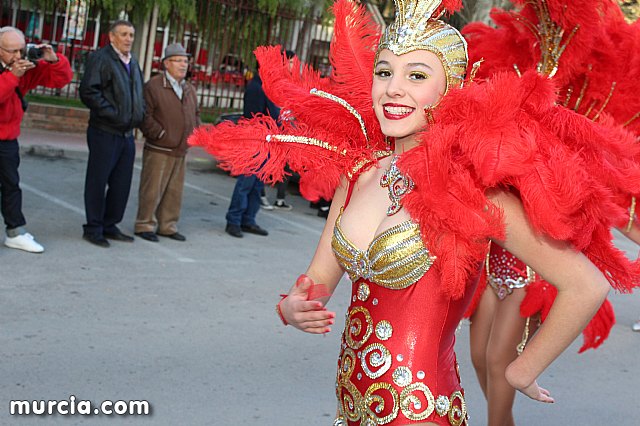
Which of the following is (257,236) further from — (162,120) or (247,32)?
(247,32)

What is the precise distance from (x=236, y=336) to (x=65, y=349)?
1142 millimetres

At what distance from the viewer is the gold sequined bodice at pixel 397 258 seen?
2.51m

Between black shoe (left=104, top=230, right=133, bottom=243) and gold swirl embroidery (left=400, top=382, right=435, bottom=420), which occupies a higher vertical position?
gold swirl embroidery (left=400, top=382, right=435, bottom=420)

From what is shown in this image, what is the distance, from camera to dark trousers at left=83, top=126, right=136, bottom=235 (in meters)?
7.68

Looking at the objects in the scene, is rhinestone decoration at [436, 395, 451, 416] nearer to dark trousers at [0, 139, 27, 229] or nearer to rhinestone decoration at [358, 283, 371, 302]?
rhinestone decoration at [358, 283, 371, 302]

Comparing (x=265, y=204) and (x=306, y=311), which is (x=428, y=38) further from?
(x=265, y=204)

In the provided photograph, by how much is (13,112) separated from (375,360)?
17.0 ft

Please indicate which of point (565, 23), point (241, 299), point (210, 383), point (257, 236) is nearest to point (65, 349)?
point (210, 383)

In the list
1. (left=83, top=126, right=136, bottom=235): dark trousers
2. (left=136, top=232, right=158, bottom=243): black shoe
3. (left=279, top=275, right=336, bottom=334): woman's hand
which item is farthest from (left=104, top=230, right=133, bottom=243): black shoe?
(left=279, top=275, right=336, bottom=334): woman's hand

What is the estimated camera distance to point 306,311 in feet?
8.45

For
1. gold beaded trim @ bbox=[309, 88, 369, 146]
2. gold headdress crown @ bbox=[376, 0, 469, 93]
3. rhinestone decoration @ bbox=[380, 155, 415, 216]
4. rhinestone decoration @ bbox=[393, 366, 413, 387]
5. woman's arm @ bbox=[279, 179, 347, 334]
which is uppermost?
gold headdress crown @ bbox=[376, 0, 469, 93]

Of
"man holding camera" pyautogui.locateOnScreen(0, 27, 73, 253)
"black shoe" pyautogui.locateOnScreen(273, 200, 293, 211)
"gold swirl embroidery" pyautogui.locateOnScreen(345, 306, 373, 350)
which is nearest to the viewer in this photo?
"gold swirl embroidery" pyautogui.locateOnScreen(345, 306, 373, 350)

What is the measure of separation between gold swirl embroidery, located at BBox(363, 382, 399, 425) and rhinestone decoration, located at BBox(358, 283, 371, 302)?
251 millimetres

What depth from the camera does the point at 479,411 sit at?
510 cm
